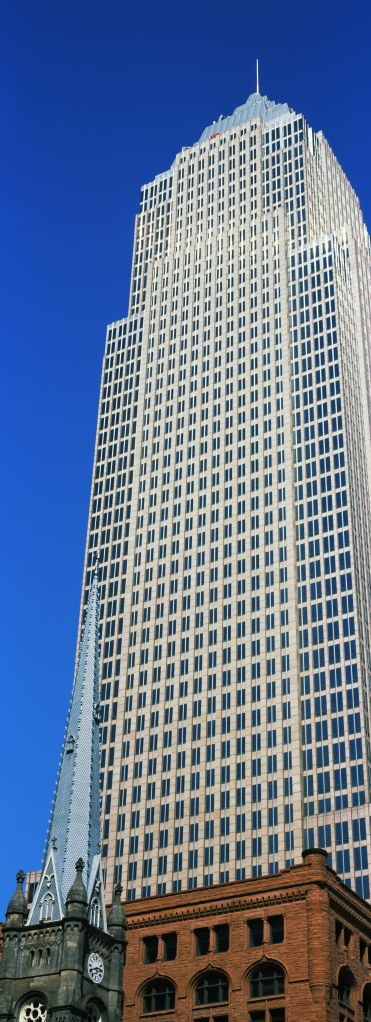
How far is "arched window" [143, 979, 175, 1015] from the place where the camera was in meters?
79.8

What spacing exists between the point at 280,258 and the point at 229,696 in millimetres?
67980

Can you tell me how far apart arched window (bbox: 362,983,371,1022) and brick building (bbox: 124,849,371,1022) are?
115 mm

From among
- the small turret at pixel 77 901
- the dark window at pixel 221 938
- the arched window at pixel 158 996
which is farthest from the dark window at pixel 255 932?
the small turret at pixel 77 901

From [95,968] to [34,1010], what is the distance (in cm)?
435

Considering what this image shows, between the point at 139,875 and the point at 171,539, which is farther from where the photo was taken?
the point at 171,539

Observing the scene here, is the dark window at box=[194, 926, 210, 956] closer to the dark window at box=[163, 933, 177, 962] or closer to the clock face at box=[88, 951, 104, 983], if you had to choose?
the dark window at box=[163, 933, 177, 962]

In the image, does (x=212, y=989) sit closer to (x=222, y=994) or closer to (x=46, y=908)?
(x=222, y=994)

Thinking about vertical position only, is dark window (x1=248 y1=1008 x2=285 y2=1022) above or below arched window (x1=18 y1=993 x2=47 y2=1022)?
above

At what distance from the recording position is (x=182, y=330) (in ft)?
632

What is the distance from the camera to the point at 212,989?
257 feet

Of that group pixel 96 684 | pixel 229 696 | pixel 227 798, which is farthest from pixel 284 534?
pixel 96 684

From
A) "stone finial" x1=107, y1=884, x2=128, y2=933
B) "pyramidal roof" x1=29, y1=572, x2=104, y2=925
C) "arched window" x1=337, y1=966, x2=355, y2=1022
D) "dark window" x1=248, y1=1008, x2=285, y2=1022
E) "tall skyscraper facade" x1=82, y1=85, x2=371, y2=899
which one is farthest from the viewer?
"tall skyscraper facade" x1=82, y1=85, x2=371, y2=899

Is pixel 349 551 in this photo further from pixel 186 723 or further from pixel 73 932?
pixel 73 932

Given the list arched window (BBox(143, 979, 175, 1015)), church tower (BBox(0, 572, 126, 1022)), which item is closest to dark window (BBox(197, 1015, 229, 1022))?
arched window (BBox(143, 979, 175, 1015))
